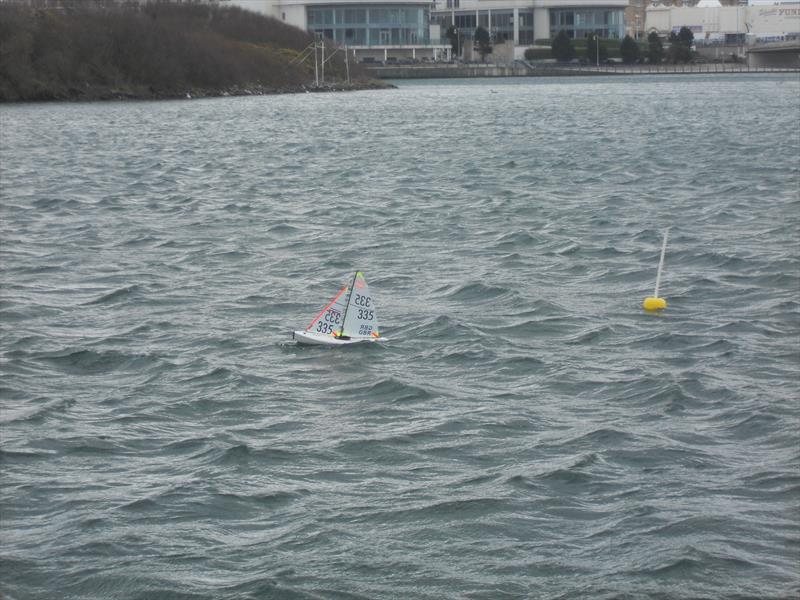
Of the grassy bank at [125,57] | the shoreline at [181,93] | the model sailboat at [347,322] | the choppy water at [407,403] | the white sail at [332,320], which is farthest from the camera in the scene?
the shoreline at [181,93]

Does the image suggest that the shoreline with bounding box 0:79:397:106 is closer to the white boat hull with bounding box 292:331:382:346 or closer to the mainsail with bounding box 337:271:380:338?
the white boat hull with bounding box 292:331:382:346

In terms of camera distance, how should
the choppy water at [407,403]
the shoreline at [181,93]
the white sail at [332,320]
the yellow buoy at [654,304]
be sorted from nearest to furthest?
the choppy water at [407,403] < the white sail at [332,320] < the yellow buoy at [654,304] < the shoreline at [181,93]

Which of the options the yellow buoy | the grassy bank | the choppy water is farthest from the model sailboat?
the grassy bank

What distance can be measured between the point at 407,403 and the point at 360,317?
10.1ft

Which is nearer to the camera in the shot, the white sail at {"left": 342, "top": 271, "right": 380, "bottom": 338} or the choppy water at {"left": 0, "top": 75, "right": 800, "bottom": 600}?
the choppy water at {"left": 0, "top": 75, "right": 800, "bottom": 600}

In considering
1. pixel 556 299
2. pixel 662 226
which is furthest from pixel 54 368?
pixel 662 226

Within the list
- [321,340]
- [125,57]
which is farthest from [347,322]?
[125,57]

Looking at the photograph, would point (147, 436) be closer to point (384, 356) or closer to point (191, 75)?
point (384, 356)

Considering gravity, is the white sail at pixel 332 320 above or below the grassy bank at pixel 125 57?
below

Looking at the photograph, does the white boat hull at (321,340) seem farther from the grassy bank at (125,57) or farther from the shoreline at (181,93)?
the grassy bank at (125,57)

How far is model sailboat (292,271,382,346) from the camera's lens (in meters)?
18.1

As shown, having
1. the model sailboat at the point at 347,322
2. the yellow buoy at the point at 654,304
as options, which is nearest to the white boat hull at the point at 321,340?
the model sailboat at the point at 347,322

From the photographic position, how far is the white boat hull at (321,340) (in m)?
17.9

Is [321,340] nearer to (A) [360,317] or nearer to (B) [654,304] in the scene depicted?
(A) [360,317]
